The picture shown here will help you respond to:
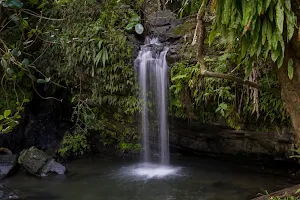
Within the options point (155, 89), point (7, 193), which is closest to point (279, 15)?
point (155, 89)

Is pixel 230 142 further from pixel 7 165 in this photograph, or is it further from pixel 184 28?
pixel 7 165

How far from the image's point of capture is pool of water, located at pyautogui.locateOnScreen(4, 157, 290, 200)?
17.7ft

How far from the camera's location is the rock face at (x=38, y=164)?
6668 millimetres

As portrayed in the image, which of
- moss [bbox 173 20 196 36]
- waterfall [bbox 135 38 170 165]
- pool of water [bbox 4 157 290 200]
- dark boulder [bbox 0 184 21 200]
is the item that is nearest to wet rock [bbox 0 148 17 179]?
pool of water [bbox 4 157 290 200]

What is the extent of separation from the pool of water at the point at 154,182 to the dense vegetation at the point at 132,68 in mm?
945

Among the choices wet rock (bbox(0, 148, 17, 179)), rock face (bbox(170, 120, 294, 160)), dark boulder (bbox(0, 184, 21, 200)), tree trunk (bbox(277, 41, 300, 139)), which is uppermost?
tree trunk (bbox(277, 41, 300, 139))

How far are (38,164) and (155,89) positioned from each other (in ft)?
9.52

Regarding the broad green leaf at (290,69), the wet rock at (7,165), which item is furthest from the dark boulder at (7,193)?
the broad green leaf at (290,69)

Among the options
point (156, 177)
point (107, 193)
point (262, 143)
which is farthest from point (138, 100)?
point (262, 143)

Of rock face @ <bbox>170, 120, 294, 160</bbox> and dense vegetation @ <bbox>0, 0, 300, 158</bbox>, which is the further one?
rock face @ <bbox>170, 120, 294, 160</bbox>

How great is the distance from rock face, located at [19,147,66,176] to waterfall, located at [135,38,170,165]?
209 cm

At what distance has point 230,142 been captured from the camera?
6391 mm

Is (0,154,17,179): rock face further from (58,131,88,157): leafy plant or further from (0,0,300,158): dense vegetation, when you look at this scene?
(58,131,88,157): leafy plant

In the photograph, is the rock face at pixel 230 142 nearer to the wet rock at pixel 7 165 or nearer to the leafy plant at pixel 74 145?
the leafy plant at pixel 74 145
